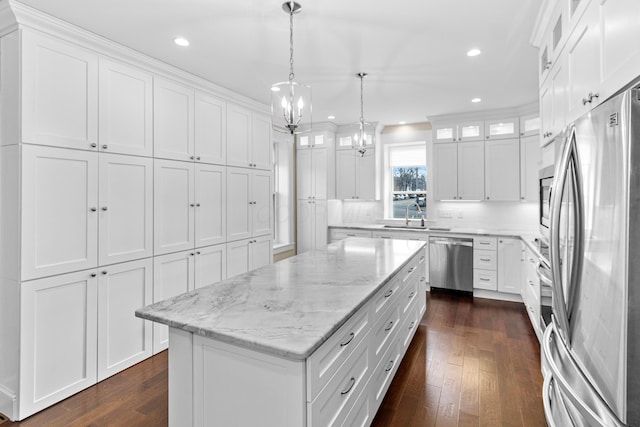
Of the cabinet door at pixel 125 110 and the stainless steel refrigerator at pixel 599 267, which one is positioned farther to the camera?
the cabinet door at pixel 125 110

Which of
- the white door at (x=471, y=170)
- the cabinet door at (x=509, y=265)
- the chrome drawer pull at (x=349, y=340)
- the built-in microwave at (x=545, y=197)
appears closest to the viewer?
the chrome drawer pull at (x=349, y=340)

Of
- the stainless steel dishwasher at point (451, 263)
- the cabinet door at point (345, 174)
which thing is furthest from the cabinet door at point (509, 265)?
the cabinet door at point (345, 174)

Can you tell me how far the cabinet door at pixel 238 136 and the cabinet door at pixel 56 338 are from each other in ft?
6.28

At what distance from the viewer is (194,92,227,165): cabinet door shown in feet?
11.3

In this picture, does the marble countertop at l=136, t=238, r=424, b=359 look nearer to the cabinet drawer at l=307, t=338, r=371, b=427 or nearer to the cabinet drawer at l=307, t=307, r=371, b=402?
the cabinet drawer at l=307, t=307, r=371, b=402

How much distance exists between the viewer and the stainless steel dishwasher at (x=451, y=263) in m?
4.76

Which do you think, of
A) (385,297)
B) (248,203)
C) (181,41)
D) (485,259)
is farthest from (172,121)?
(485,259)

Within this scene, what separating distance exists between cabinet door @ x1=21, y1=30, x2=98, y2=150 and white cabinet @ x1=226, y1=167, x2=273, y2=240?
1535mm

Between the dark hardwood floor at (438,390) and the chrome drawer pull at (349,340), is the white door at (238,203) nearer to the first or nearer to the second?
the dark hardwood floor at (438,390)

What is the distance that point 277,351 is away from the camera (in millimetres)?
1161

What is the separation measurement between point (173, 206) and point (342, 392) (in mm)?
2422

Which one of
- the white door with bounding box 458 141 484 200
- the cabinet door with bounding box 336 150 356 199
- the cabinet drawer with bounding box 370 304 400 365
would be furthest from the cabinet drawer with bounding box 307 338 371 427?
the cabinet door with bounding box 336 150 356 199

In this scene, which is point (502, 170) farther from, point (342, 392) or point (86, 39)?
point (86, 39)

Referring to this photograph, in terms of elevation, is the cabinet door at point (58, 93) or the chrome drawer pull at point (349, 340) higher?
the cabinet door at point (58, 93)
